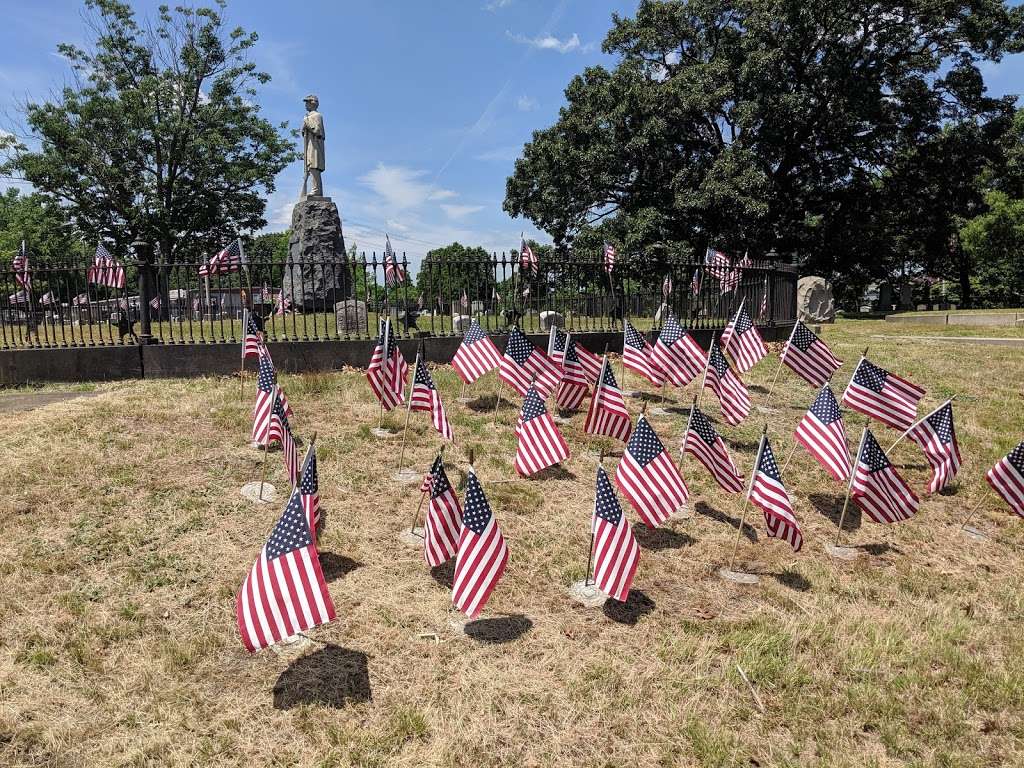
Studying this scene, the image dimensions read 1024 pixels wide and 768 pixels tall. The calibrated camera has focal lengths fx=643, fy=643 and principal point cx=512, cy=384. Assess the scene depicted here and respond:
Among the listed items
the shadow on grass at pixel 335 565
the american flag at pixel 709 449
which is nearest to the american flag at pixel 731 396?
the american flag at pixel 709 449

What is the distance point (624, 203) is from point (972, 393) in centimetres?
2124

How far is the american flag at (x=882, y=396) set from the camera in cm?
701

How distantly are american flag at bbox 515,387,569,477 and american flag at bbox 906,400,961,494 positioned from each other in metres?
3.70

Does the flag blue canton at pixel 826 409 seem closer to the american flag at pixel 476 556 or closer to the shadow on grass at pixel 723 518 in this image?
the shadow on grass at pixel 723 518

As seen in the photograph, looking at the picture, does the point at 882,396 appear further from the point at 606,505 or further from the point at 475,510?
the point at 475,510

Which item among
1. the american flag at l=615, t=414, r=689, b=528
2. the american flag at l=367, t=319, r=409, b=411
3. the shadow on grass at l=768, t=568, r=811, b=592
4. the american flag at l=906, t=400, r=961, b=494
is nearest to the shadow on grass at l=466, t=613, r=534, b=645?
the american flag at l=615, t=414, r=689, b=528

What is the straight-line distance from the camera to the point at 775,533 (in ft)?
16.9

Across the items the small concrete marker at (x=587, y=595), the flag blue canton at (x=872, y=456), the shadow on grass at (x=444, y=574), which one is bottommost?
the small concrete marker at (x=587, y=595)

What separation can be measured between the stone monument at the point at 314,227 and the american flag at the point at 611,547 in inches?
571

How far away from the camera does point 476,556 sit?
164 inches

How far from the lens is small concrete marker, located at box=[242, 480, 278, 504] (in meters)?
5.94

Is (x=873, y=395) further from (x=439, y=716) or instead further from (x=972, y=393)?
(x=439, y=716)

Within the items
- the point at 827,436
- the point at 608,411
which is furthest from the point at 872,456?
the point at 608,411

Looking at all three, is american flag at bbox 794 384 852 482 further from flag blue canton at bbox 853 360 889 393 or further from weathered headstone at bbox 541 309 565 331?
weathered headstone at bbox 541 309 565 331
